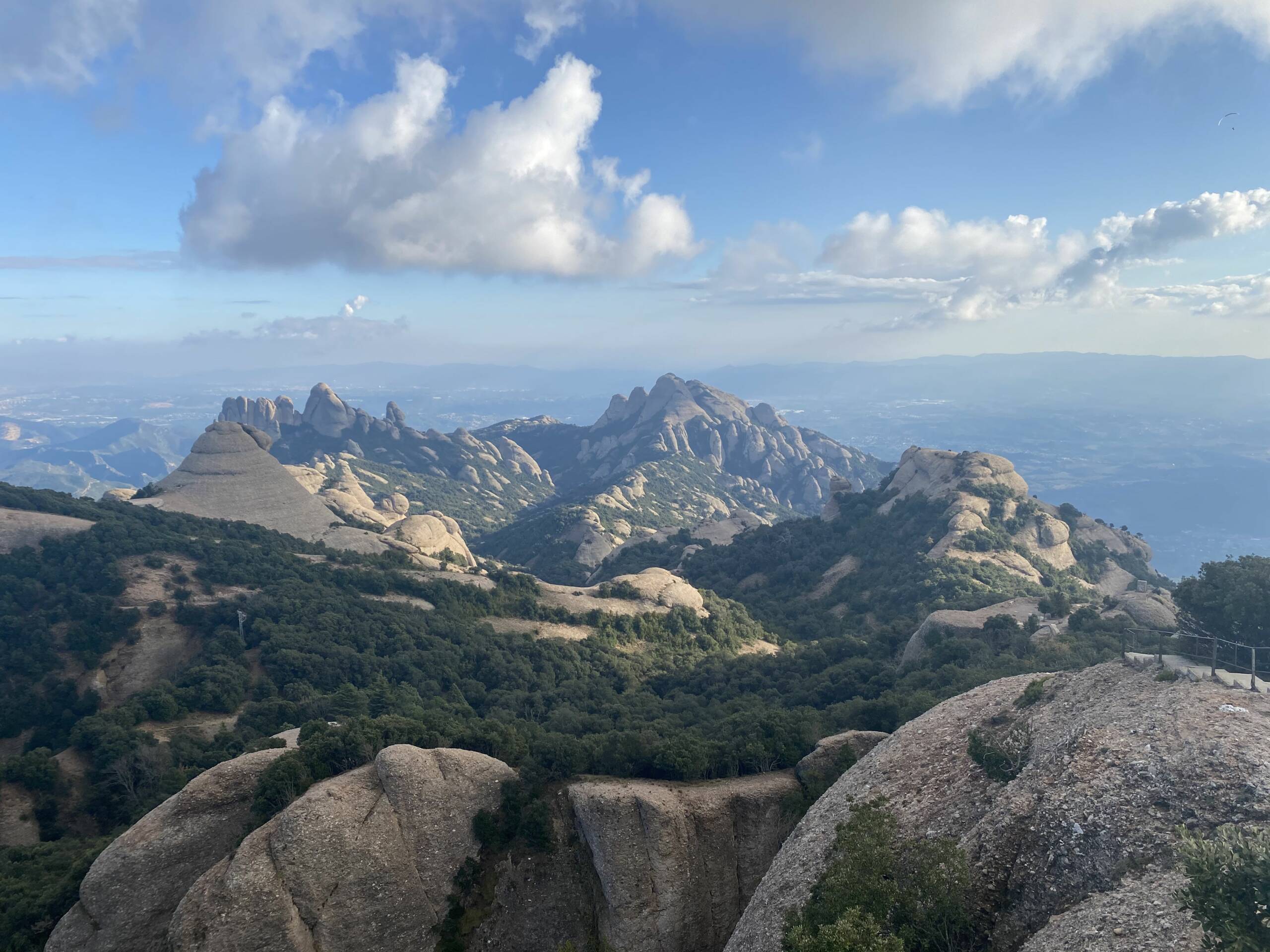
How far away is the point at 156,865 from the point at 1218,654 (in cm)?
5575

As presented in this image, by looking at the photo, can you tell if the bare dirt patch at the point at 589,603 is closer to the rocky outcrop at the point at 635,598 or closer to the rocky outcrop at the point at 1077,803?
the rocky outcrop at the point at 635,598

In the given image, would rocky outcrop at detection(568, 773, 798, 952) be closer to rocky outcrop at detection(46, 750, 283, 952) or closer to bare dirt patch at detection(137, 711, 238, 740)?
rocky outcrop at detection(46, 750, 283, 952)

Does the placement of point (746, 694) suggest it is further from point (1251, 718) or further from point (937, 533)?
point (937, 533)

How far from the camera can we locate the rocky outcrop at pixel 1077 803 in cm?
2120

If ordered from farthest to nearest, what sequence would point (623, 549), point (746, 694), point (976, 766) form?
point (623, 549), point (746, 694), point (976, 766)

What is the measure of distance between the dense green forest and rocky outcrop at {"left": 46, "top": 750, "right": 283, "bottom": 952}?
200 centimetres

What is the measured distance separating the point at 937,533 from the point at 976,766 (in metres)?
94.6

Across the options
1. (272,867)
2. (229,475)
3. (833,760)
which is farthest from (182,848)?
(229,475)

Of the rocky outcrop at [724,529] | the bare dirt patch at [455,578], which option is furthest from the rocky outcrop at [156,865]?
the rocky outcrop at [724,529]

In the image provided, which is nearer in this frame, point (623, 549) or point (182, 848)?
point (182, 848)

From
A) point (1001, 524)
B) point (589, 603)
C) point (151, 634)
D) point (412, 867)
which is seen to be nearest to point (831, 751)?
point (412, 867)

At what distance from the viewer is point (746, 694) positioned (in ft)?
223

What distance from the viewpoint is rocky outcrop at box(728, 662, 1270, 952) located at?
21203 millimetres

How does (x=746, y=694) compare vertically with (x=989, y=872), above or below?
below
